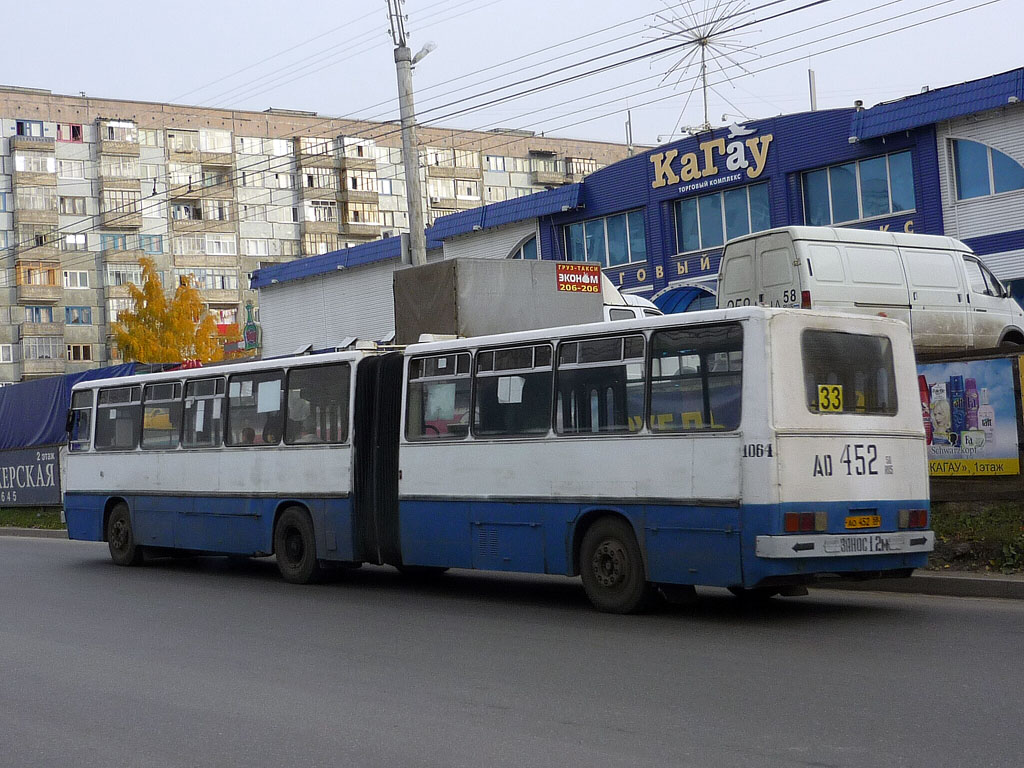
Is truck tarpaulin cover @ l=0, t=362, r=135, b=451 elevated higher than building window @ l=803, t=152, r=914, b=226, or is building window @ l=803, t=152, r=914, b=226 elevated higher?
building window @ l=803, t=152, r=914, b=226

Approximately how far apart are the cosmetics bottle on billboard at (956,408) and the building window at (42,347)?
75.2 meters

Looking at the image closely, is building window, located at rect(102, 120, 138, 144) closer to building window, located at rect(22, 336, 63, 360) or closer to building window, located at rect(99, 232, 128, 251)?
building window, located at rect(99, 232, 128, 251)

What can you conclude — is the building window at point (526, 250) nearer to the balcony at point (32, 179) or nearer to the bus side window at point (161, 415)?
Answer: the bus side window at point (161, 415)

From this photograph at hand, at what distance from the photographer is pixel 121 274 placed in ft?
273

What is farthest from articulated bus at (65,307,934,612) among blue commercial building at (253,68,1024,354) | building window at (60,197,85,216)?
building window at (60,197,85,216)

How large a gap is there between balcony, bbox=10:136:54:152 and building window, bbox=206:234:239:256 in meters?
11.1

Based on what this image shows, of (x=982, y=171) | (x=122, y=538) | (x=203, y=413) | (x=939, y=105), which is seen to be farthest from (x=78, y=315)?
(x=203, y=413)

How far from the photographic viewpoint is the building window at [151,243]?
83.4 m

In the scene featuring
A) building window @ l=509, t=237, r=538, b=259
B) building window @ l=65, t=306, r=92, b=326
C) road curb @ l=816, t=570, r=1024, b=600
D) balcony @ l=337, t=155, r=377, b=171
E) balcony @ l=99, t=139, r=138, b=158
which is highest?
balcony @ l=99, t=139, r=138, b=158

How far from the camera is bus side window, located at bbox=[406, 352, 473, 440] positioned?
534 inches

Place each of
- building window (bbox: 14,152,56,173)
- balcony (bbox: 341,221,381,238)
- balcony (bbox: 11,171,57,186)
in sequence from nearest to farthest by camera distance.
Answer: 1. balcony (bbox: 11,171,57,186)
2. building window (bbox: 14,152,56,173)
3. balcony (bbox: 341,221,381,238)

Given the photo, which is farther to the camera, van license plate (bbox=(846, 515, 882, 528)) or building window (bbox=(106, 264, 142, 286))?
building window (bbox=(106, 264, 142, 286))

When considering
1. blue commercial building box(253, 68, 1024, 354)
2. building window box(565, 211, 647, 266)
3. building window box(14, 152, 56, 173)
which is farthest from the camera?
building window box(14, 152, 56, 173)

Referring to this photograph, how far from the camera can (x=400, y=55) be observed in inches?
1004
